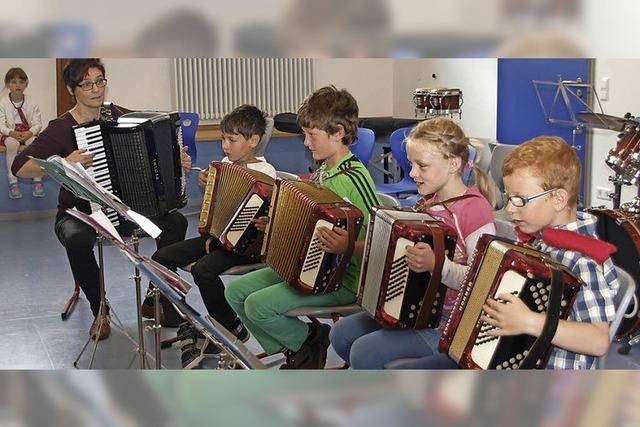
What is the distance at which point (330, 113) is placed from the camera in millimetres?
3285

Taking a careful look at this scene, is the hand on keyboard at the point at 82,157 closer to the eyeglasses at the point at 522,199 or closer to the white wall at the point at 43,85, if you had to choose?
the eyeglasses at the point at 522,199

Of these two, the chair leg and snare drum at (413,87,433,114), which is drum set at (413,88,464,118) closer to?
snare drum at (413,87,433,114)

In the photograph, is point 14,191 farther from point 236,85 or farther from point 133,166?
point 133,166

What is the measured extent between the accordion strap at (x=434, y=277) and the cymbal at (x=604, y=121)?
2479mm

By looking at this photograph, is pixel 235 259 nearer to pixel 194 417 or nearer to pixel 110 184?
pixel 110 184

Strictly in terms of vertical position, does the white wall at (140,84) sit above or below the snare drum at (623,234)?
above

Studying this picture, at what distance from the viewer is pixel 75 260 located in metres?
4.09

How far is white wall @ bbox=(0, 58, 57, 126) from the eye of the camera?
811 centimetres

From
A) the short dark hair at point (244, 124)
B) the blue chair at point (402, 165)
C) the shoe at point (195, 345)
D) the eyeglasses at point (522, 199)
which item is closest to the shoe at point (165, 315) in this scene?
the shoe at point (195, 345)

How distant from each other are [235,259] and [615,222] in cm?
159

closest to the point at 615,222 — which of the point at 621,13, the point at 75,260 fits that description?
the point at 75,260

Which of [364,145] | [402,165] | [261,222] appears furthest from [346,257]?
[402,165]

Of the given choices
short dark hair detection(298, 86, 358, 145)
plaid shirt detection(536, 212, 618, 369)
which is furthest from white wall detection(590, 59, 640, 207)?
plaid shirt detection(536, 212, 618, 369)

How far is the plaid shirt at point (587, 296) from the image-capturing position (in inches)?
71.6
